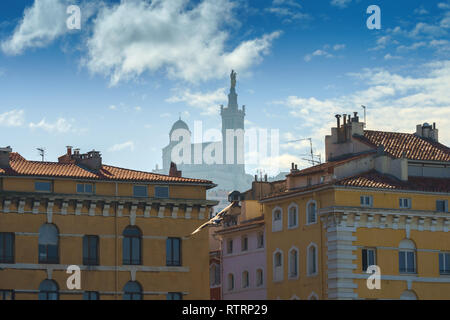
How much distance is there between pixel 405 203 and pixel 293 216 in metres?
7.17

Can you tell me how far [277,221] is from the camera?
80250mm

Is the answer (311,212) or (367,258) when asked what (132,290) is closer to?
(311,212)

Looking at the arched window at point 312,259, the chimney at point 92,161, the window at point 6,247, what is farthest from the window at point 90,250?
the arched window at point 312,259

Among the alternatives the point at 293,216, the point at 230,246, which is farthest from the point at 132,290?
the point at 230,246

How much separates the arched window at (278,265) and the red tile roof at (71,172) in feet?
22.3

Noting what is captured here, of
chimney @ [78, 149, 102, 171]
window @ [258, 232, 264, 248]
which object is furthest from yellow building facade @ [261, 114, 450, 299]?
chimney @ [78, 149, 102, 171]

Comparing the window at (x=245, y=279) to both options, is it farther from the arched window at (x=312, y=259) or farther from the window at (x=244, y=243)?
the arched window at (x=312, y=259)

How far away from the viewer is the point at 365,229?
242 ft

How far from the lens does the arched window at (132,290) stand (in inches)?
2876
